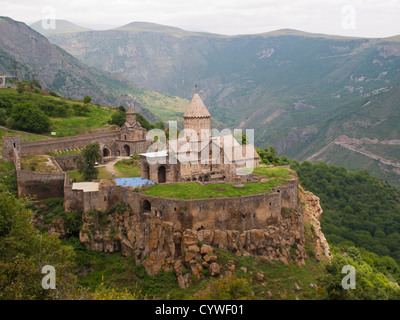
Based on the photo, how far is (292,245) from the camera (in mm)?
29250

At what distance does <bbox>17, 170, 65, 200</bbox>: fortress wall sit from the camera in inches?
1221

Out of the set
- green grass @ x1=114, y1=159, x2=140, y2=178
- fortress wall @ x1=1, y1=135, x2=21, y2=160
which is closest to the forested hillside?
green grass @ x1=114, y1=159, x2=140, y2=178

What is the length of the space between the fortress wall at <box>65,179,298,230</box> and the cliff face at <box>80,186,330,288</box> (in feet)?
1.36

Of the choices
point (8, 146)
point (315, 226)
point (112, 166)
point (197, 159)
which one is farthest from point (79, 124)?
point (315, 226)

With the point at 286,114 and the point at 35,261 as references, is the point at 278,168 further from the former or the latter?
the point at 286,114

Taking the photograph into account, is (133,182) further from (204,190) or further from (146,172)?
(204,190)

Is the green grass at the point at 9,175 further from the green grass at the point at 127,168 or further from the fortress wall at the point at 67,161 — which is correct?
the green grass at the point at 127,168

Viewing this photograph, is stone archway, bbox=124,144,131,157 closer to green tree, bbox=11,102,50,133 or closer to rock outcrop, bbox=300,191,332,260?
green tree, bbox=11,102,50,133

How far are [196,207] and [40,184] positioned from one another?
1342 cm

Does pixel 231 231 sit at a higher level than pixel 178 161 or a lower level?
lower

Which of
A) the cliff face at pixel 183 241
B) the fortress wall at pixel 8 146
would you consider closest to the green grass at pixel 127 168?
the cliff face at pixel 183 241

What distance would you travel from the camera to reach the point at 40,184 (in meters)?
31.5
